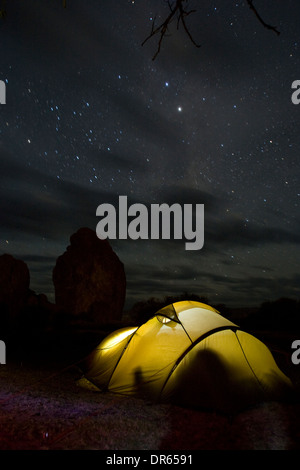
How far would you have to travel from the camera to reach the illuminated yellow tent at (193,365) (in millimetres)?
6023

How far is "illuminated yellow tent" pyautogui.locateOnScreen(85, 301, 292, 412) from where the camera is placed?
6023mm

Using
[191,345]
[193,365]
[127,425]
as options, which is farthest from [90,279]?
[127,425]

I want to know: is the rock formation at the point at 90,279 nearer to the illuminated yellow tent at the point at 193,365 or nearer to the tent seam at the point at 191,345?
the illuminated yellow tent at the point at 193,365

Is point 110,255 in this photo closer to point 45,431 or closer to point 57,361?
point 57,361

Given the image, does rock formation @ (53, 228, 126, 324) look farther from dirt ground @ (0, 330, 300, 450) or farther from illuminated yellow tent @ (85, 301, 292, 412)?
dirt ground @ (0, 330, 300, 450)

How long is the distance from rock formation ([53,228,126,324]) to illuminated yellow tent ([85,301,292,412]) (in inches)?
1184

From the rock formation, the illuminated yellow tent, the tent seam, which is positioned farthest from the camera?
the rock formation

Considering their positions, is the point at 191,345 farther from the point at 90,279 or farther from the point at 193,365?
the point at 90,279

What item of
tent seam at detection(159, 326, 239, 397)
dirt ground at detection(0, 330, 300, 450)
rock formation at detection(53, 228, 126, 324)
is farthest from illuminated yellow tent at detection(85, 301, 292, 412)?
rock formation at detection(53, 228, 126, 324)

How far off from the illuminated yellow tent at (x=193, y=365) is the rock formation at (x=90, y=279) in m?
30.1

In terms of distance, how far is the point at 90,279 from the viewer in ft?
123

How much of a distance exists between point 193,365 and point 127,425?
1.73 meters
